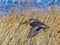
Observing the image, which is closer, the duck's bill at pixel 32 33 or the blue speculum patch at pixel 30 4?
the duck's bill at pixel 32 33

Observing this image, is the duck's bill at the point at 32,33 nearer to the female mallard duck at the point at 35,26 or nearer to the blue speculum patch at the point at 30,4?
the female mallard duck at the point at 35,26

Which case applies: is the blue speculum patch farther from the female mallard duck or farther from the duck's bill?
the duck's bill

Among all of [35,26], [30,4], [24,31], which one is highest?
[30,4]

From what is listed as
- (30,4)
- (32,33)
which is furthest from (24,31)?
(30,4)

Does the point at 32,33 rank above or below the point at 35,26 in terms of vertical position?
below

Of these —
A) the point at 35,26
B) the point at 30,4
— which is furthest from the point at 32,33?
the point at 30,4


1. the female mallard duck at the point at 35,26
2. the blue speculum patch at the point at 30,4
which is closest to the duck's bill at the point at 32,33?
the female mallard duck at the point at 35,26

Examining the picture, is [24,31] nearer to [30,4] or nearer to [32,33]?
[32,33]

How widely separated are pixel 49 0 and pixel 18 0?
38 cm

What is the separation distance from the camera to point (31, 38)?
331cm

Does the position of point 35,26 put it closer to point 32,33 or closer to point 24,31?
point 32,33

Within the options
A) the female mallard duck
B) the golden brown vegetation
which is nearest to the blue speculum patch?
the golden brown vegetation

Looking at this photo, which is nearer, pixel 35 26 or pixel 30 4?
pixel 35 26

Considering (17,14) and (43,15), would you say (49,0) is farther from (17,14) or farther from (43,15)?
(17,14)
